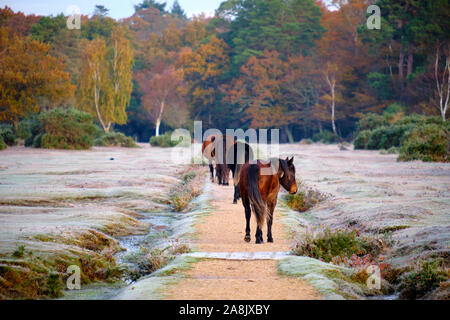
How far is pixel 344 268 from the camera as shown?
7754mm

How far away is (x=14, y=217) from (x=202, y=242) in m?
4.70

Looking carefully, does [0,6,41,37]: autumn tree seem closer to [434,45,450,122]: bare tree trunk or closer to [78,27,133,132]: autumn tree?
[78,27,133,132]: autumn tree

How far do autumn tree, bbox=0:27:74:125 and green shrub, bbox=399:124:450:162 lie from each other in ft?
98.6

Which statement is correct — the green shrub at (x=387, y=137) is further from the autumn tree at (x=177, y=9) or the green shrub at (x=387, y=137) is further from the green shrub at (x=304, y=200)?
the autumn tree at (x=177, y=9)

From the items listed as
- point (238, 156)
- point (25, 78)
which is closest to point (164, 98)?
point (25, 78)

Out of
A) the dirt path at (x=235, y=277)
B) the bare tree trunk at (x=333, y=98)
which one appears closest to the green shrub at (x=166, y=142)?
the bare tree trunk at (x=333, y=98)

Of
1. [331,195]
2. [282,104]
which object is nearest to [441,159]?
[331,195]

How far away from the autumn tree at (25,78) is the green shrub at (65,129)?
380cm

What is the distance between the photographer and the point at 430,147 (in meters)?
27.5

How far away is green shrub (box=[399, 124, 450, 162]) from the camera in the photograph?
88.6ft

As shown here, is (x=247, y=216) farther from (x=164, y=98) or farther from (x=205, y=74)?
(x=205, y=74)

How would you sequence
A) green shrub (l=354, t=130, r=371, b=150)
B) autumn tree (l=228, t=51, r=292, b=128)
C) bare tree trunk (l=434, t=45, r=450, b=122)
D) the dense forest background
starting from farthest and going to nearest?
autumn tree (l=228, t=51, r=292, b=128)
the dense forest background
bare tree trunk (l=434, t=45, r=450, b=122)
green shrub (l=354, t=130, r=371, b=150)

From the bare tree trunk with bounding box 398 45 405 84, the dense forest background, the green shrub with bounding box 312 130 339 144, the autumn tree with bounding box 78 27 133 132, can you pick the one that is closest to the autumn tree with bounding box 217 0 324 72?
the dense forest background

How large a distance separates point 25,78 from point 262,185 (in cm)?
3996
